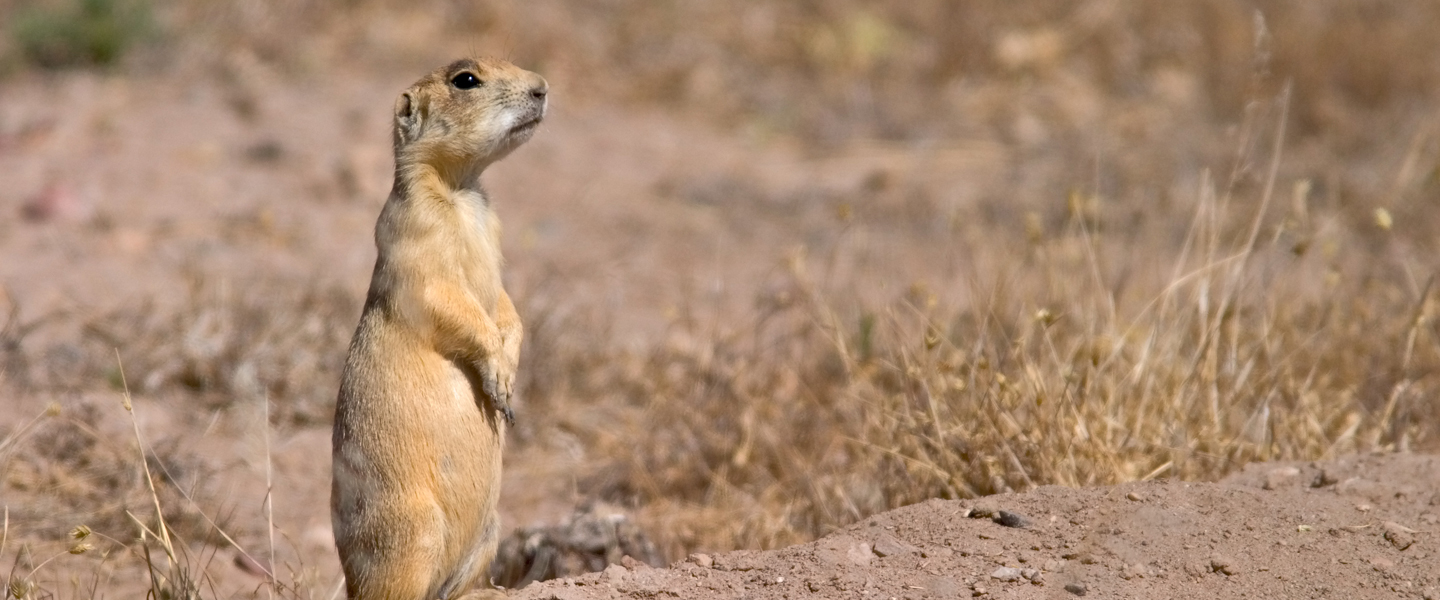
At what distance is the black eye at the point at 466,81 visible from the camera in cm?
356

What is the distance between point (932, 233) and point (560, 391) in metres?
2.70

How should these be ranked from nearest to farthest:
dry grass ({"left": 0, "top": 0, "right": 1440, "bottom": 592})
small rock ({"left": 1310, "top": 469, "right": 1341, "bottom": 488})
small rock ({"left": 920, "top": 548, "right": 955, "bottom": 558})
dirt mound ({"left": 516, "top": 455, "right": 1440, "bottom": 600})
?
dirt mound ({"left": 516, "top": 455, "right": 1440, "bottom": 600}) → small rock ({"left": 920, "top": 548, "right": 955, "bottom": 558}) → small rock ({"left": 1310, "top": 469, "right": 1341, "bottom": 488}) → dry grass ({"left": 0, "top": 0, "right": 1440, "bottom": 592})

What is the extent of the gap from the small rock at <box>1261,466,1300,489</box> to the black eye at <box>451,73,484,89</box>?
2289 millimetres

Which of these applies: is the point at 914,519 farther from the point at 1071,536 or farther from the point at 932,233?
the point at 932,233

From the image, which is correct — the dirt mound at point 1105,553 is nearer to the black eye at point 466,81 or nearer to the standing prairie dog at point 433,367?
the standing prairie dog at point 433,367

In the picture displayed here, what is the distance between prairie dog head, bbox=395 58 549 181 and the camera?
11.5 ft

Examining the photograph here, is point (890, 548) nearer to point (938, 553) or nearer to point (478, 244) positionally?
point (938, 553)

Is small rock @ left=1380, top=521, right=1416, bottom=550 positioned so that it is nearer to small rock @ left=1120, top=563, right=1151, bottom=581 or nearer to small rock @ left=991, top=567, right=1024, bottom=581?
small rock @ left=1120, top=563, right=1151, bottom=581

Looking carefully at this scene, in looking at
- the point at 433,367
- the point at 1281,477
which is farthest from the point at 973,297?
the point at 433,367

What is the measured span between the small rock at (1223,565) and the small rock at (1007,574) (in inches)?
17.5

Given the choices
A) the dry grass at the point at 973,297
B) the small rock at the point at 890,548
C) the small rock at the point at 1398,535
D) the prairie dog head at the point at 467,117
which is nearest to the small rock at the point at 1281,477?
the dry grass at the point at 973,297

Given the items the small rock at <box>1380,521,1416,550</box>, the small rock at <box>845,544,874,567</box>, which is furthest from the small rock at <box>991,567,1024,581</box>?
the small rock at <box>1380,521,1416,550</box>

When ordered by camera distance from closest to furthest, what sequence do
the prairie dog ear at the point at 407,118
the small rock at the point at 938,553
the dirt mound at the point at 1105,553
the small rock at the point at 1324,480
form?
the dirt mound at the point at 1105,553 < the small rock at the point at 938,553 < the prairie dog ear at the point at 407,118 < the small rock at the point at 1324,480

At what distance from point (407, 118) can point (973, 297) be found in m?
1.97
